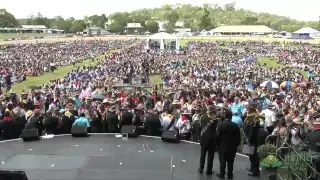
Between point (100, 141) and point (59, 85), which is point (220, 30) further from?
point (100, 141)

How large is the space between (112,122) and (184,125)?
7.34 ft

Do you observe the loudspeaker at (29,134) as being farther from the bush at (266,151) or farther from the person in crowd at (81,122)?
the bush at (266,151)

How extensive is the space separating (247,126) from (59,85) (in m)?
17.9

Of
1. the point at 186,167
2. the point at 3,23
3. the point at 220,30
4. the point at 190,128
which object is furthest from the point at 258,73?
the point at 3,23

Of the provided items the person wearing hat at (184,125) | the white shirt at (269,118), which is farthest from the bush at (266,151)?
the person wearing hat at (184,125)

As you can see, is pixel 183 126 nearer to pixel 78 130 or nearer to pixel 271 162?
pixel 78 130

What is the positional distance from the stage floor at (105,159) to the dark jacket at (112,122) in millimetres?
322

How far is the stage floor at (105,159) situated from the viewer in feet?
28.0

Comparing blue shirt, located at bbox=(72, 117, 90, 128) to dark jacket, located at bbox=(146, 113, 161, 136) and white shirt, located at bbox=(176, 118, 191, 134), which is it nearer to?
dark jacket, located at bbox=(146, 113, 161, 136)

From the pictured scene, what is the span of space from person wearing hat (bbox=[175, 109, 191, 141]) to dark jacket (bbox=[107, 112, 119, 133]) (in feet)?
6.20

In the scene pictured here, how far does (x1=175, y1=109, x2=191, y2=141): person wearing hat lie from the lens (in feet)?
36.5

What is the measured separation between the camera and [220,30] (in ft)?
368

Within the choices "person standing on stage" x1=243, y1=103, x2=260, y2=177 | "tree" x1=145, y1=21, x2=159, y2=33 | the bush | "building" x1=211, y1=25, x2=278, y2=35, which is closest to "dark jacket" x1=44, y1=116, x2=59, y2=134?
"person standing on stage" x1=243, y1=103, x2=260, y2=177

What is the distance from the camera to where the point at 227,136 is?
7730mm
